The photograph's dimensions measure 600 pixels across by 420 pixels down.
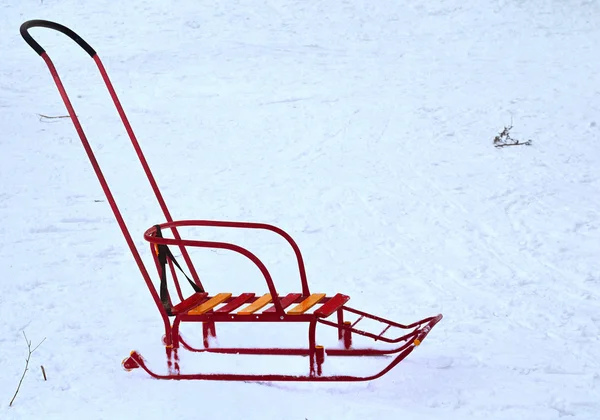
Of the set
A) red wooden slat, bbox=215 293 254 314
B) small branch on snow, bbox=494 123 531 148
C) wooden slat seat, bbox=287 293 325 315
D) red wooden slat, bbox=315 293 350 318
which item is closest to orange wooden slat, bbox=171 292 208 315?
red wooden slat, bbox=215 293 254 314

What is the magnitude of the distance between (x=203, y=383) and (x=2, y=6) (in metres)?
12.9

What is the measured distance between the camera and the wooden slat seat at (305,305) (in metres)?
4.24

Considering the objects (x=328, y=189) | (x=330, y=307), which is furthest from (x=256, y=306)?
(x=328, y=189)

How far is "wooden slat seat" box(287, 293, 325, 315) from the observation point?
4.24 meters

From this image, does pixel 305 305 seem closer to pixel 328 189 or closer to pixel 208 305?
pixel 208 305

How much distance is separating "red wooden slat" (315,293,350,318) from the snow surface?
384mm

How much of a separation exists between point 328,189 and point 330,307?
12.9 ft

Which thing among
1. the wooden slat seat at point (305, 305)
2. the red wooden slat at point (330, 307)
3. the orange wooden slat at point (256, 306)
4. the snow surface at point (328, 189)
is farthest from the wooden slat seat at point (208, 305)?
the red wooden slat at point (330, 307)

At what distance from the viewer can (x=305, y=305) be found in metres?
4.43

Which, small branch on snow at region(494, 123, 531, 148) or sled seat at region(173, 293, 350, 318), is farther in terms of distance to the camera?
small branch on snow at region(494, 123, 531, 148)

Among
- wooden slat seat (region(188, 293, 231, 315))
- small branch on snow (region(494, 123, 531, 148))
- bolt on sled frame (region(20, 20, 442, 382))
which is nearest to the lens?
bolt on sled frame (region(20, 20, 442, 382))

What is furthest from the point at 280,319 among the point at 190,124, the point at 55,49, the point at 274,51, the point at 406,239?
the point at 55,49

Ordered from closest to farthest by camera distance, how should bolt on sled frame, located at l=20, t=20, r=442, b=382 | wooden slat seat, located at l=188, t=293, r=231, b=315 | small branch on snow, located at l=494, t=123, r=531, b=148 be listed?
bolt on sled frame, located at l=20, t=20, r=442, b=382 < wooden slat seat, located at l=188, t=293, r=231, b=315 < small branch on snow, located at l=494, t=123, r=531, b=148

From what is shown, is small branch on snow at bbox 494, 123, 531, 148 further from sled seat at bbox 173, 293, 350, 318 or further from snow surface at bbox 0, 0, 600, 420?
sled seat at bbox 173, 293, 350, 318
